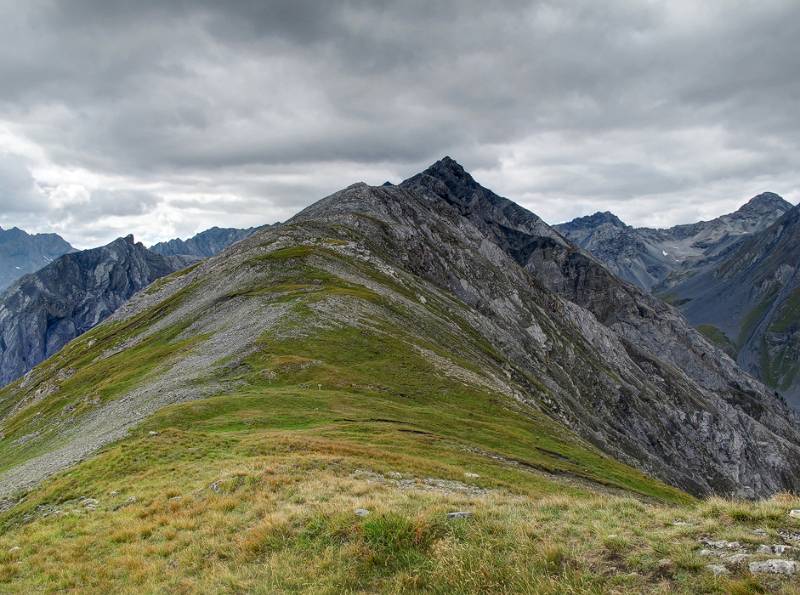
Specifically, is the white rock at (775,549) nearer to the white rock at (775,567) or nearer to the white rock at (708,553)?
the white rock at (775,567)

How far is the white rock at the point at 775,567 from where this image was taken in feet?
32.2

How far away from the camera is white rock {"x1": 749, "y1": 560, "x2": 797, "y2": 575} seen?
983cm

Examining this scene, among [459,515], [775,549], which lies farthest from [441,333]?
[775,549]

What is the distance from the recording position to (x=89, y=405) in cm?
5297

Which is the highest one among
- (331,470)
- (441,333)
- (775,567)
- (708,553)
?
(441,333)

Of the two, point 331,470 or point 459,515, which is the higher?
point 459,515

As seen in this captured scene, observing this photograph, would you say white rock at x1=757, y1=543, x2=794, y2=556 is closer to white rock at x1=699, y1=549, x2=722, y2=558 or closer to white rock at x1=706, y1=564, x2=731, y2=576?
white rock at x1=699, y1=549, x2=722, y2=558

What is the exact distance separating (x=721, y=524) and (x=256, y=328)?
53178mm

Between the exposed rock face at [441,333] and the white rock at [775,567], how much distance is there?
34419 millimetres

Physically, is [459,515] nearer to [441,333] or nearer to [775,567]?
[775,567]

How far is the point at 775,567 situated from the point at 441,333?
69607 mm

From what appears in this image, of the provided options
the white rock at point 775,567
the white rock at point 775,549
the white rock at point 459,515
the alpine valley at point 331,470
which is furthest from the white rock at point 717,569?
the white rock at point 459,515

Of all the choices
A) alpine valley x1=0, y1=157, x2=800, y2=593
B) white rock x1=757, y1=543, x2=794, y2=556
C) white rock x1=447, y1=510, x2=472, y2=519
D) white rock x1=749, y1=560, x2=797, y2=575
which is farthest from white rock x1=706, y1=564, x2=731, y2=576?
white rock x1=447, y1=510, x2=472, y2=519

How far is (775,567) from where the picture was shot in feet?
32.5
